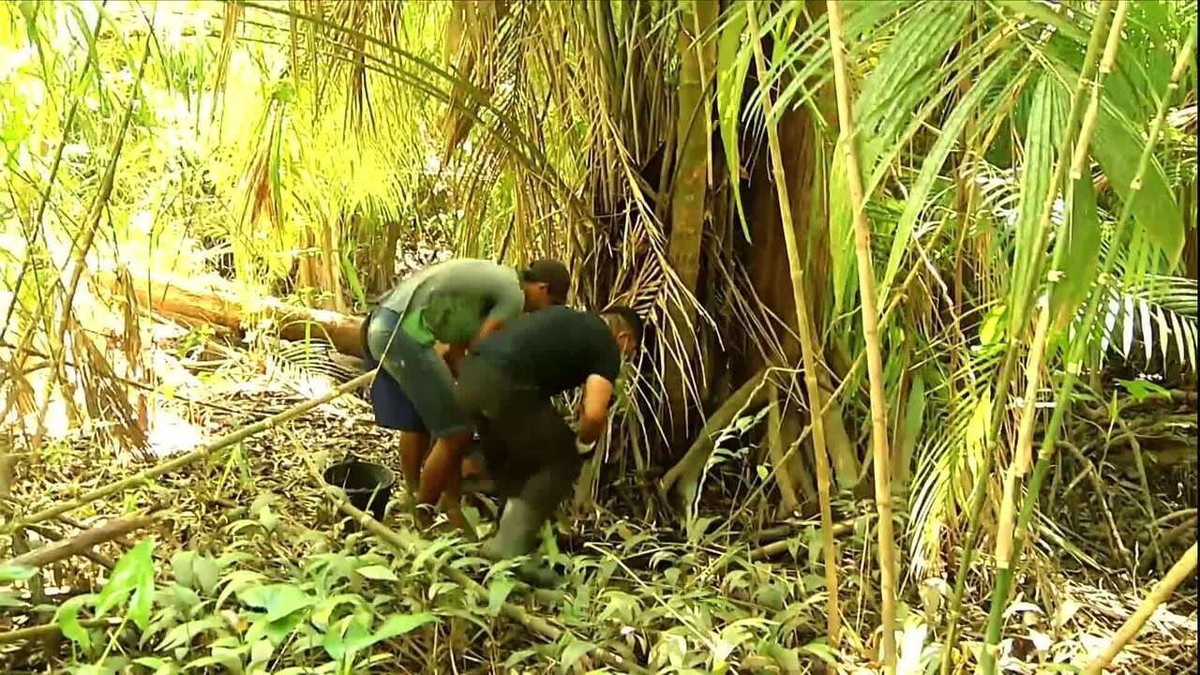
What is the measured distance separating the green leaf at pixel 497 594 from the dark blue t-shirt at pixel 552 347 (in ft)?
1.22

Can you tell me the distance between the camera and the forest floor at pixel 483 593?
1.27 metres

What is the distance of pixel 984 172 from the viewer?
53.6 inches

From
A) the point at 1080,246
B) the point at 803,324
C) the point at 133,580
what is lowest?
the point at 133,580

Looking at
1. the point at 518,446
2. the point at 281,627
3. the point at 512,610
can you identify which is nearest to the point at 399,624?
the point at 281,627

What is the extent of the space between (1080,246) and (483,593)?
912 mm

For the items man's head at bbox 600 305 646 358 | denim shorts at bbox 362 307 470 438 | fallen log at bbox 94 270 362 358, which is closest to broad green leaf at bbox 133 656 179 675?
denim shorts at bbox 362 307 470 438

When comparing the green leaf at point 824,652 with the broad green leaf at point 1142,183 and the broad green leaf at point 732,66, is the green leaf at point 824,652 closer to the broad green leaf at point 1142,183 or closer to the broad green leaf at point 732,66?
the broad green leaf at point 732,66

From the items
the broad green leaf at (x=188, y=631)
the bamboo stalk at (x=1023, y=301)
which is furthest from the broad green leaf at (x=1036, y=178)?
the broad green leaf at (x=188, y=631)

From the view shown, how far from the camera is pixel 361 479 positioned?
2010 millimetres

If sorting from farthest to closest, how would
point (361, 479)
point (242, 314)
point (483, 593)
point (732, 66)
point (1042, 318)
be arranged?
point (242, 314), point (361, 479), point (483, 593), point (732, 66), point (1042, 318)

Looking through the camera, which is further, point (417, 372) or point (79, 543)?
point (417, 372)

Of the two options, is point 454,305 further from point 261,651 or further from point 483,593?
point 261,651

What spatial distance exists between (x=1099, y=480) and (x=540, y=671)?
102 centimetres

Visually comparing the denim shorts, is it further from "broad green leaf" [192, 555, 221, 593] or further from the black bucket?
"broad green leaf" [192, 555, 221, 593]
